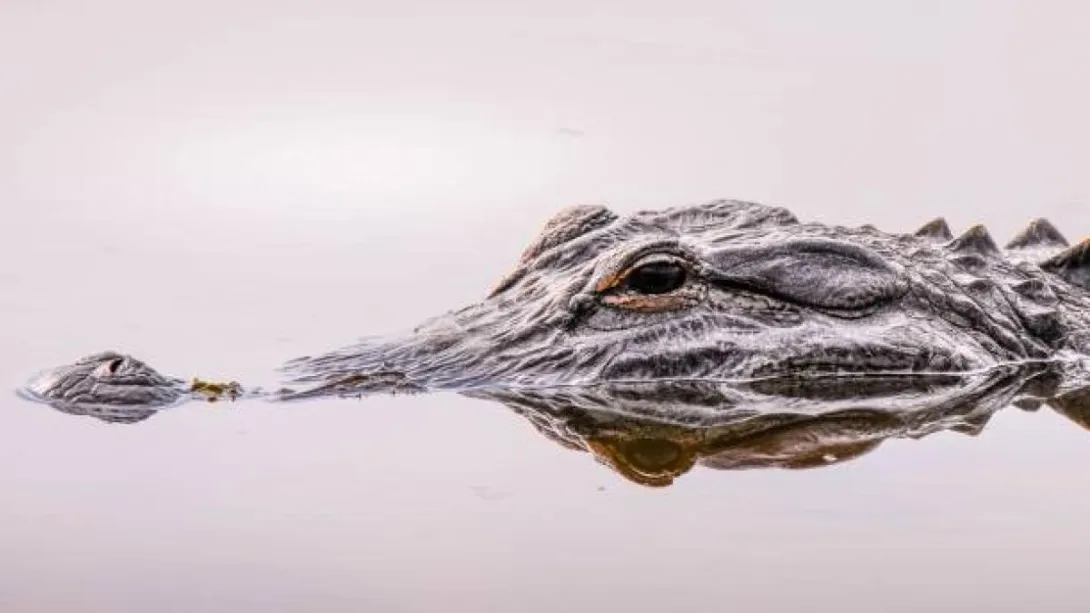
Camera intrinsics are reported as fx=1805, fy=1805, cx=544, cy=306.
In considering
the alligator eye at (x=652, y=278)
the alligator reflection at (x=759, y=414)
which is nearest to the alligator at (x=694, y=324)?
the alligator eye at (x=652, y=278)

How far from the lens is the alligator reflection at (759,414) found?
19.7 ft

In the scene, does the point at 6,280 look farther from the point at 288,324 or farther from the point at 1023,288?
the point at 1023,288

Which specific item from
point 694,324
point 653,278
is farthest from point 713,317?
point 653,278

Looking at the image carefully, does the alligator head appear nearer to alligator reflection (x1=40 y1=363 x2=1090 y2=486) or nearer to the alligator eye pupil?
the alligator eye pupil

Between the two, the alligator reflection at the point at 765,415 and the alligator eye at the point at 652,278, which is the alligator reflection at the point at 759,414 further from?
the alligator eye at the point at 652,278

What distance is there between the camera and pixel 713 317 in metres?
7.50

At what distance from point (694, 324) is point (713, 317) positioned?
0.09 meters

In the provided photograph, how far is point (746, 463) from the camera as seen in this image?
19.2ft

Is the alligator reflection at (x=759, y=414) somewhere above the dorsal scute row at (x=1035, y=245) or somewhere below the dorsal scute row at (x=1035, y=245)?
below

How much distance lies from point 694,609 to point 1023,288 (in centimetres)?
451

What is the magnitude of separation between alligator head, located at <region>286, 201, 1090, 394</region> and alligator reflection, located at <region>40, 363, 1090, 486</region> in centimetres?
13

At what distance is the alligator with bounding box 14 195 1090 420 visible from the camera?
24.0 ft

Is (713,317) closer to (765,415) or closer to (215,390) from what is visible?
(765,415)

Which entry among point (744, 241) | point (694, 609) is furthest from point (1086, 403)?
point (694, 609)
